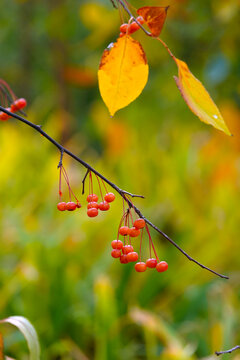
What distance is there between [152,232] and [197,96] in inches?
56.8

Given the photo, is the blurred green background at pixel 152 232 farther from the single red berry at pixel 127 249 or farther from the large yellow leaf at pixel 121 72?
the large yellow leaf at pixel 121 72

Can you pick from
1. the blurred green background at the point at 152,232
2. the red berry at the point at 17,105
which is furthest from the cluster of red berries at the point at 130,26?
the blurred green background at the point at 152,232

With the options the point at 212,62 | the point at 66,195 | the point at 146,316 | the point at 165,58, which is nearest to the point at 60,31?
the point at 165,58

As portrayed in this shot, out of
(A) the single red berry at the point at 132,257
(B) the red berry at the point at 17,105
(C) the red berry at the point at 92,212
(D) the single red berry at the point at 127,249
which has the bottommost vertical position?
(D) the single red berry at the point at 127,249

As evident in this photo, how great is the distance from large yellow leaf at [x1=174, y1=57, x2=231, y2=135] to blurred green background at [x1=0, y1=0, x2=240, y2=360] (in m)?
0.69

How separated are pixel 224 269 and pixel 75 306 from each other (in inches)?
28.1

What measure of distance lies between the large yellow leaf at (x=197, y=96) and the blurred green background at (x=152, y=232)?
689 millimetres

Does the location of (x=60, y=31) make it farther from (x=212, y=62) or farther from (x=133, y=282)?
(x=133, y=282)

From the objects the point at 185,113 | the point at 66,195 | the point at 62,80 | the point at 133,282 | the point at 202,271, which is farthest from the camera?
the point at 62,80

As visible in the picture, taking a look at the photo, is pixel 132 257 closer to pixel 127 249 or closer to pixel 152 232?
pixel 127 249

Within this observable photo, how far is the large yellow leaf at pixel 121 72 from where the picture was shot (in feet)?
1.80

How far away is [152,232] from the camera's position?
1964 mm

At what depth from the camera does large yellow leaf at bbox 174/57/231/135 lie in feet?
1.78

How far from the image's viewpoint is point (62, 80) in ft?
11.2
